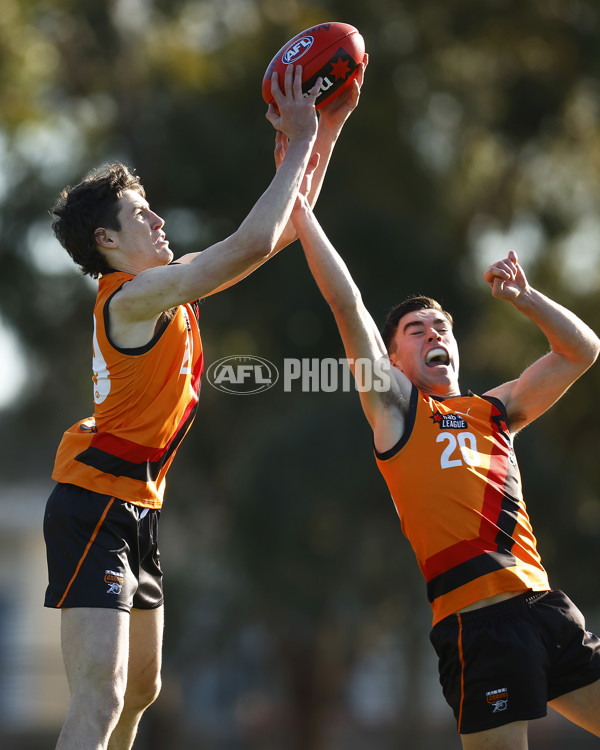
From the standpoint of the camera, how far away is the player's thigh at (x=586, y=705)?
442 cm

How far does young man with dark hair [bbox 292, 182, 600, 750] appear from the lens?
14.0 ft

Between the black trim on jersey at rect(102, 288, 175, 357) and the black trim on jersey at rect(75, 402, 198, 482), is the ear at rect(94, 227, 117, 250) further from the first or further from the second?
the black trim on jersey at rect(75, 402, 198, 482)

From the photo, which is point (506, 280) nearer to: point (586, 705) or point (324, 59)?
point (324, 59)

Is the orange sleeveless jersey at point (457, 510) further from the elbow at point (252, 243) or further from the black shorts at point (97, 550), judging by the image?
the black shorts at point (97, 550)

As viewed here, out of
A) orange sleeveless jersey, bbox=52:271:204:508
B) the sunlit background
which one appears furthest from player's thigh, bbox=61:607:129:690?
the sunlit background

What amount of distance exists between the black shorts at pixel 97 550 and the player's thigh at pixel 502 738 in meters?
1.43

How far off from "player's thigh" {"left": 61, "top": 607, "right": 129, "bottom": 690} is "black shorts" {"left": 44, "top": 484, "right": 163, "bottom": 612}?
4 centimetres

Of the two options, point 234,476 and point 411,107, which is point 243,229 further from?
point 411,107

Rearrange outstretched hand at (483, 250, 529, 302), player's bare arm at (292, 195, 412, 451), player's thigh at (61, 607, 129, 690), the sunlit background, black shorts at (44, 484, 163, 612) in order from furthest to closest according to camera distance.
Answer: the sunlit background < outstretched hand at (483, 250, 529, 302) < player's bare arm at (292, 195, 412, 451) < black shorts at (44, 484, 163, 612) < player's thigh at (61, 607, 129, 690)

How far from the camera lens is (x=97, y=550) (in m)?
4.20

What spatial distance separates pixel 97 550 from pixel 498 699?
169 centimetres

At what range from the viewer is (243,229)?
4215 mm

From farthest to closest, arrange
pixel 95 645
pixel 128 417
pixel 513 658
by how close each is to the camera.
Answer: pixel 128 417, pixel 513 658, pixel 95 645

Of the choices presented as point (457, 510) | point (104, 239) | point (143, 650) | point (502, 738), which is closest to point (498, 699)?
point (502, 738)
